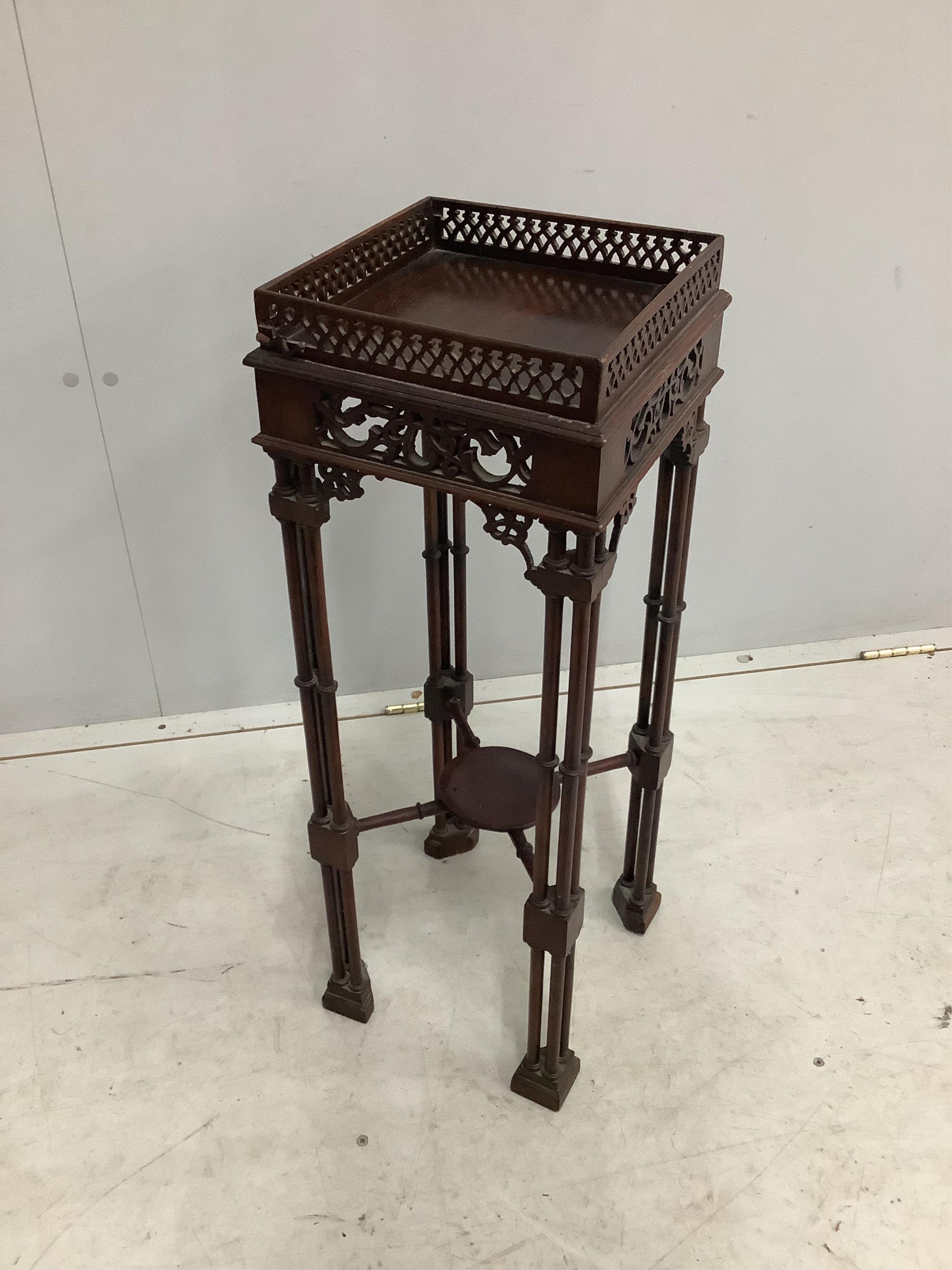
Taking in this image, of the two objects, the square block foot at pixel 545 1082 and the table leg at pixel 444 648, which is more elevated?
the table leg at pixel 444 648

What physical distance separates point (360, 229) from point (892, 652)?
215cm

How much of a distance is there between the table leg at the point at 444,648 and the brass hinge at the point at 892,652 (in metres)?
1.53

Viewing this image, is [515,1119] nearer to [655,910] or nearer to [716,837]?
[655,910]

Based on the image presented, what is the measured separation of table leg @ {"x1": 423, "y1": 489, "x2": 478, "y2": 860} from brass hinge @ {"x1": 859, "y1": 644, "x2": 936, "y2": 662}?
1.53 metres

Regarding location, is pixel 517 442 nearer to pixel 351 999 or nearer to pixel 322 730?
pixel 322 730

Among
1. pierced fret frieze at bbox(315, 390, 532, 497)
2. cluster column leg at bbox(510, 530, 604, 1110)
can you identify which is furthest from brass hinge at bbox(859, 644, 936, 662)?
pierced fret frieze at bbox(315, 390, 532, 497)

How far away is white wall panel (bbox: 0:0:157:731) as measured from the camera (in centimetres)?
253

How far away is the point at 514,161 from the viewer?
105 inches

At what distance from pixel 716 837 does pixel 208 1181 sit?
58.6 inches

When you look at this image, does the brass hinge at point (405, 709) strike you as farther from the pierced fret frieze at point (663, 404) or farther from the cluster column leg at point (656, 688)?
the pierced fret frieze at point (663, 404)

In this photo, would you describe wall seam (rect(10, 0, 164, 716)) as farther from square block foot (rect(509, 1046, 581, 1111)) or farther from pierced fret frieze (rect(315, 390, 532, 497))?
square block foot (rect(509, 1046, 581, 1111))

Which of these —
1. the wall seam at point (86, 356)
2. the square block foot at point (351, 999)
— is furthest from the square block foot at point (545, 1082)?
the wall seam at point (86, 356)

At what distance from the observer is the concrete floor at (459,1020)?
2066mm

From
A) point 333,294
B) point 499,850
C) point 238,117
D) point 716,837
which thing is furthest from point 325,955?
point 238,117
